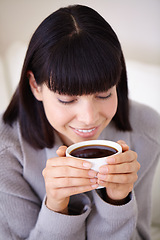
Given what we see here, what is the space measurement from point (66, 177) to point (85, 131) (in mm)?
210

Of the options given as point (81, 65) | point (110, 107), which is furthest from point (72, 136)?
point (81, 65)

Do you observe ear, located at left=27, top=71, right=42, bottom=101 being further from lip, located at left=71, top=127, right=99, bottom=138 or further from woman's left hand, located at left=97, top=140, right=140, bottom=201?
woman's left hand, located at left=97, top=140, right=140, bottom=201

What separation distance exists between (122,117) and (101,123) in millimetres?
307

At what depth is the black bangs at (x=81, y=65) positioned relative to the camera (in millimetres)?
736

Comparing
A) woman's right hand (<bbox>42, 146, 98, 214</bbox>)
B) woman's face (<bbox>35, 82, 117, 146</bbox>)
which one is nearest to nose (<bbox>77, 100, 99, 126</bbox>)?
woman's face (<bbox>35, 82, 117, 146</bbox>)

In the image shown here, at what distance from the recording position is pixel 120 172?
2.37ft

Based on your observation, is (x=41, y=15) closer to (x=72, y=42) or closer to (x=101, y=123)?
(x=72, y=42)

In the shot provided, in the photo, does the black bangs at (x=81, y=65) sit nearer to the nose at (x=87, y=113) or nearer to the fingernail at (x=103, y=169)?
the nose at (x=87, y=113)

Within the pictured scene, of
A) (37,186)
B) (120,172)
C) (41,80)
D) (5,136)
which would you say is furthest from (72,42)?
(37,186)

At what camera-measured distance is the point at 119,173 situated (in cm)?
74

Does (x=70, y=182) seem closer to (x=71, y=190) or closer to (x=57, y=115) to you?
(x=71, y=190)

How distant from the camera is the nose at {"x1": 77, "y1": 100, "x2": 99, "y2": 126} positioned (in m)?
0.79

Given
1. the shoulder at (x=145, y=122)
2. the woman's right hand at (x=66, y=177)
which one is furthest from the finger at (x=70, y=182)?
the shoulder at (x=145, y=122)

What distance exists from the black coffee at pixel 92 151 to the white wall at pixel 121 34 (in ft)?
1.85
